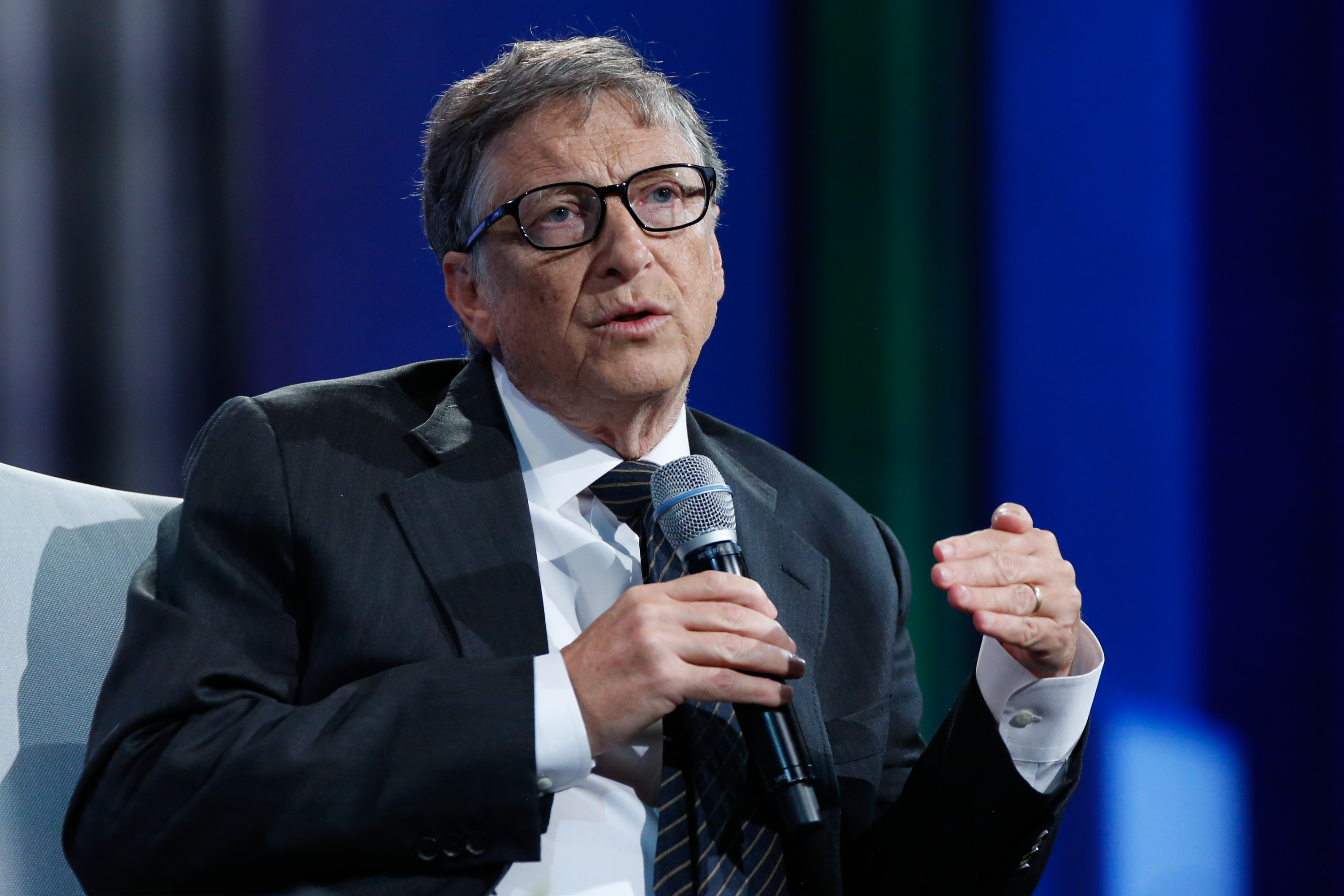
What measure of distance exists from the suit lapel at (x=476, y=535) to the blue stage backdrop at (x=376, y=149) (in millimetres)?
707

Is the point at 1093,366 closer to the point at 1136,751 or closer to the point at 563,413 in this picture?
the point at 1136,751

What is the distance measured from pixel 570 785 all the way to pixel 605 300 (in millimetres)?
629

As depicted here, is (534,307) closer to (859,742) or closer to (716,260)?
(716,260)

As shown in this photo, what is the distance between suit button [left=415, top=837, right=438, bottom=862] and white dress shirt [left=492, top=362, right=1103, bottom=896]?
12cm

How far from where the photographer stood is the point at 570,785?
47.1 inches

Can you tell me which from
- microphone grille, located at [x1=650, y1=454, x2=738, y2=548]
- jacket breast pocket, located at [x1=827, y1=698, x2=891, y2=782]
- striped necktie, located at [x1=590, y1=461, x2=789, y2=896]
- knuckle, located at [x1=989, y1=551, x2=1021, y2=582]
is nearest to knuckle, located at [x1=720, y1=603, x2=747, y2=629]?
microphone grille, located at [x1=650, y1=454, x2=738, y2=548]

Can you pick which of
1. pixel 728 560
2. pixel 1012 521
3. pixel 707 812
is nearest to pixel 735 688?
pixel 728 560

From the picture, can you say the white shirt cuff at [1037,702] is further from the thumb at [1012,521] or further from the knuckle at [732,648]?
the knuckle at [732,648]

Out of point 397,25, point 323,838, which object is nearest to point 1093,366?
point 397,25

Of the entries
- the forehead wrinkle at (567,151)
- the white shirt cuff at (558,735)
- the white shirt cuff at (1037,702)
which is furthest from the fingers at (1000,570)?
the forehead wrinkle at (567,151)

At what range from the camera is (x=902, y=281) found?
2338mm

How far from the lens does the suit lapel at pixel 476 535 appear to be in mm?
1313

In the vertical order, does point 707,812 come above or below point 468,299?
below

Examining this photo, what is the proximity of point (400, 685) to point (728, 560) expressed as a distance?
372mm
